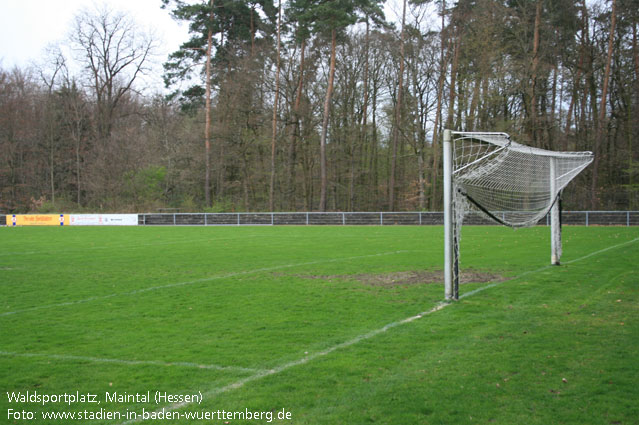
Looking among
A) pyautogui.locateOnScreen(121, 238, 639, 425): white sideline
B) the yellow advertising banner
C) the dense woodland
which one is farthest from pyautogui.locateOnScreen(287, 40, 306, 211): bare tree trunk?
pyautogui.locateOnScreen(121, 238, 639, 425): white sideline

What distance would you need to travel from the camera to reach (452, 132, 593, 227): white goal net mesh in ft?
29.6

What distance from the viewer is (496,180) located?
11742 millimetres

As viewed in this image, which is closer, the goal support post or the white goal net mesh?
the goal support post

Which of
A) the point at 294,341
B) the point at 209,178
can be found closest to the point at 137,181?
the point at 209,178

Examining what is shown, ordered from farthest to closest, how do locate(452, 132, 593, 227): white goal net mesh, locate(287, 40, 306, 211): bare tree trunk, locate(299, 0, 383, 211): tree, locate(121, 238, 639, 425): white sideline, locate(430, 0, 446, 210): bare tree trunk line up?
locate(287, 40, 306, 211): bare tree trunk < locate(430, 0, 446, 210): bare tree trunk < locate(299, 0, 383, 211): tree < locate(452, 132, 593, 227): white goal net mesh < locate(121, 238, 639, 425): white sideline

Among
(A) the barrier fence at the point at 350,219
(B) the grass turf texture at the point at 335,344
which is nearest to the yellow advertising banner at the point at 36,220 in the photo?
(A) the barrier fence at the point at 350,219

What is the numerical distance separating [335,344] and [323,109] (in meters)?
36.4

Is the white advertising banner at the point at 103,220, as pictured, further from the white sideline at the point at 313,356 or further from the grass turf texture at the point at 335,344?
the white sideline at the point at 313,356

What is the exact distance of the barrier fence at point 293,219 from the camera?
2884cm

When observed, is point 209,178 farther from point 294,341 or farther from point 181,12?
point 294,341

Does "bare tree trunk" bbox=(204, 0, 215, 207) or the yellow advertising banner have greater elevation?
"bare tree trunk" bbox=(204, 0, 215, 207)

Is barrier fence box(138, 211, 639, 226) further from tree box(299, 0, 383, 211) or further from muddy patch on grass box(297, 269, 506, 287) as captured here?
muddy patch on grass box(297, 269, 506, 287)

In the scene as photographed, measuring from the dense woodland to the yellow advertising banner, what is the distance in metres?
4.51

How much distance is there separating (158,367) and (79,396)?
0.89 metres
